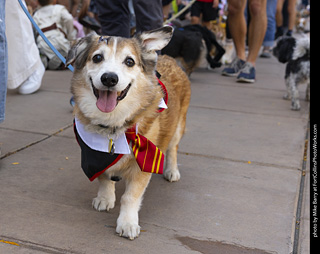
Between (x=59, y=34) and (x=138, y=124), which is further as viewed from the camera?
(x=59, y=34)

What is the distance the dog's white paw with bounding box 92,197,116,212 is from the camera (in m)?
3.03

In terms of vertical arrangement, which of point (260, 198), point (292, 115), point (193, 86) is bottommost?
point (193, 86)

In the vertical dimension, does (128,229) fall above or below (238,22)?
above

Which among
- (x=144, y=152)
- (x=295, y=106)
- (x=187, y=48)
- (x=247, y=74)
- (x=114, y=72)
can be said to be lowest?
(x=247, y=74)

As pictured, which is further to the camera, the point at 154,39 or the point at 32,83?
the point at 32,83

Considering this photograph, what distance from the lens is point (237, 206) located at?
10.6ft

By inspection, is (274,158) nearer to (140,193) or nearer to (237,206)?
(237,206)

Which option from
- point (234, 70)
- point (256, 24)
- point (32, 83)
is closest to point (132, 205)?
point (32, 83)

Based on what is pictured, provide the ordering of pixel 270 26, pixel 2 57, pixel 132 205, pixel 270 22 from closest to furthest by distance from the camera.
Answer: pixel 132 205 < pixel 2 57 < pixel 270 22 < pixel 270 26

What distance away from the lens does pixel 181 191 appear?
3.49 metres

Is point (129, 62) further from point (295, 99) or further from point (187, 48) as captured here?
point (187, 48)

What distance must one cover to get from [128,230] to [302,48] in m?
4.96

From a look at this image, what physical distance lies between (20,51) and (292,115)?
3.85m

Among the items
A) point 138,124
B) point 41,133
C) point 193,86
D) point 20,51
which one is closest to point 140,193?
point 138,124
